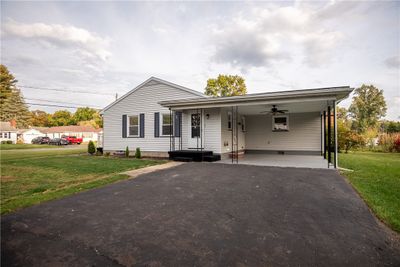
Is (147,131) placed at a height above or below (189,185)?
above

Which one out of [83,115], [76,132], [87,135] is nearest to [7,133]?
[76,132]

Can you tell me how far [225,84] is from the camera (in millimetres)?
31078

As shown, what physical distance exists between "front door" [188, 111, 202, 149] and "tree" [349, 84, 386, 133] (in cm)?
3556

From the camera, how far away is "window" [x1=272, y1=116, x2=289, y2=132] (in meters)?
13.2

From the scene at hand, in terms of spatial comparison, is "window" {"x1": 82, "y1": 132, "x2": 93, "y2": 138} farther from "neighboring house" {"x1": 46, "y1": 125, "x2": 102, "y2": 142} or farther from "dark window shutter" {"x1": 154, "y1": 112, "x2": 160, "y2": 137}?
"dark window shutter" {"x1": 154, "y1": 112, "x2": 160, "y2": 137}

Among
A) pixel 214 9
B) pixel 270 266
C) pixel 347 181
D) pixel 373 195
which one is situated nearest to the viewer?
pixel 270 266

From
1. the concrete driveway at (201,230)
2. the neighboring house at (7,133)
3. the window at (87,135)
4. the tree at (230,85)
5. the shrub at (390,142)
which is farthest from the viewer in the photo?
the window at (87,135)

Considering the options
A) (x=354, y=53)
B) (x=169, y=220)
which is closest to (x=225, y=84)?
(x=354, y=53)

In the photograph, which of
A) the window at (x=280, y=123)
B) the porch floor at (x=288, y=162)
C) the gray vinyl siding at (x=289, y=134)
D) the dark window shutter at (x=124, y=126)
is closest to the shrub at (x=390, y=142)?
the gray vinyl siding at (x=289, y=134)

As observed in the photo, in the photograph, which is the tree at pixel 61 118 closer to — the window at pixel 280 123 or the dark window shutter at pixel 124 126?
the dark window shutter at pixel 124 126

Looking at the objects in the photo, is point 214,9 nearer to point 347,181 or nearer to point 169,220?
point 347,181

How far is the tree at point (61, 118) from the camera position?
67.8 meters

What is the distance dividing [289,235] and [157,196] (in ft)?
9.29

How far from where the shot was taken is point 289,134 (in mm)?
13039
